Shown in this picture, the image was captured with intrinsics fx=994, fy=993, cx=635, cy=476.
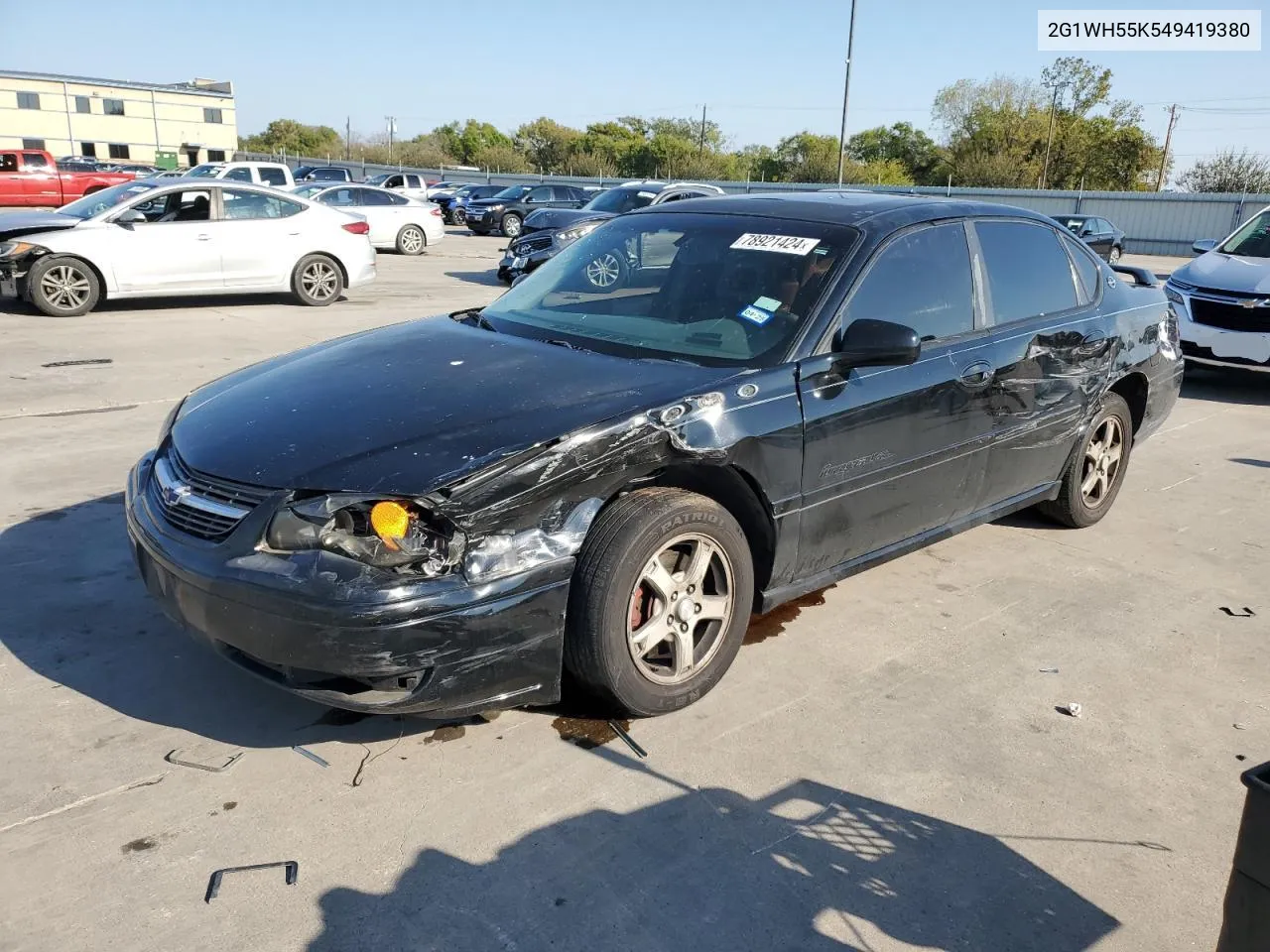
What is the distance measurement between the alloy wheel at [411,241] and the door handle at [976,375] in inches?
726

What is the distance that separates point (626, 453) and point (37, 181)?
2790 centimetres

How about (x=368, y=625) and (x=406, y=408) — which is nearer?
(x=368, y=625)

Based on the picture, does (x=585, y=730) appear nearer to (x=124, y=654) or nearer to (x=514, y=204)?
(x=124, y=654)

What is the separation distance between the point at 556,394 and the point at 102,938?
6.30ft

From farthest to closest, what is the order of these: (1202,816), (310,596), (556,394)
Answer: (556,394)
(1202,816)
(310,596)

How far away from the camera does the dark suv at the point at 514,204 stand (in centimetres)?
2744

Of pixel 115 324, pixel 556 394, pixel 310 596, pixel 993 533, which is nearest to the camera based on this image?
pixel 310 596

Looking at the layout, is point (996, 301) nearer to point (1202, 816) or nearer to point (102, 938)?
point (1202, 816)

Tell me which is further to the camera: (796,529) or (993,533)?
(993,533)

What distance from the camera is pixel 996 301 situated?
4.45m

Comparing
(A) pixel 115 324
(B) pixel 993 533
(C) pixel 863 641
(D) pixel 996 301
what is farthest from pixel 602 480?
(A) pixel 115 324

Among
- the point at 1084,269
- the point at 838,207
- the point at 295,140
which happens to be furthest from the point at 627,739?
the point at 295,140

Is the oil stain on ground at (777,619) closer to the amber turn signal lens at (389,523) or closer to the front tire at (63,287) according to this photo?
the amber turn signal lens at (389,523)

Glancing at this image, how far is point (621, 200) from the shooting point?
17391 millimetres
